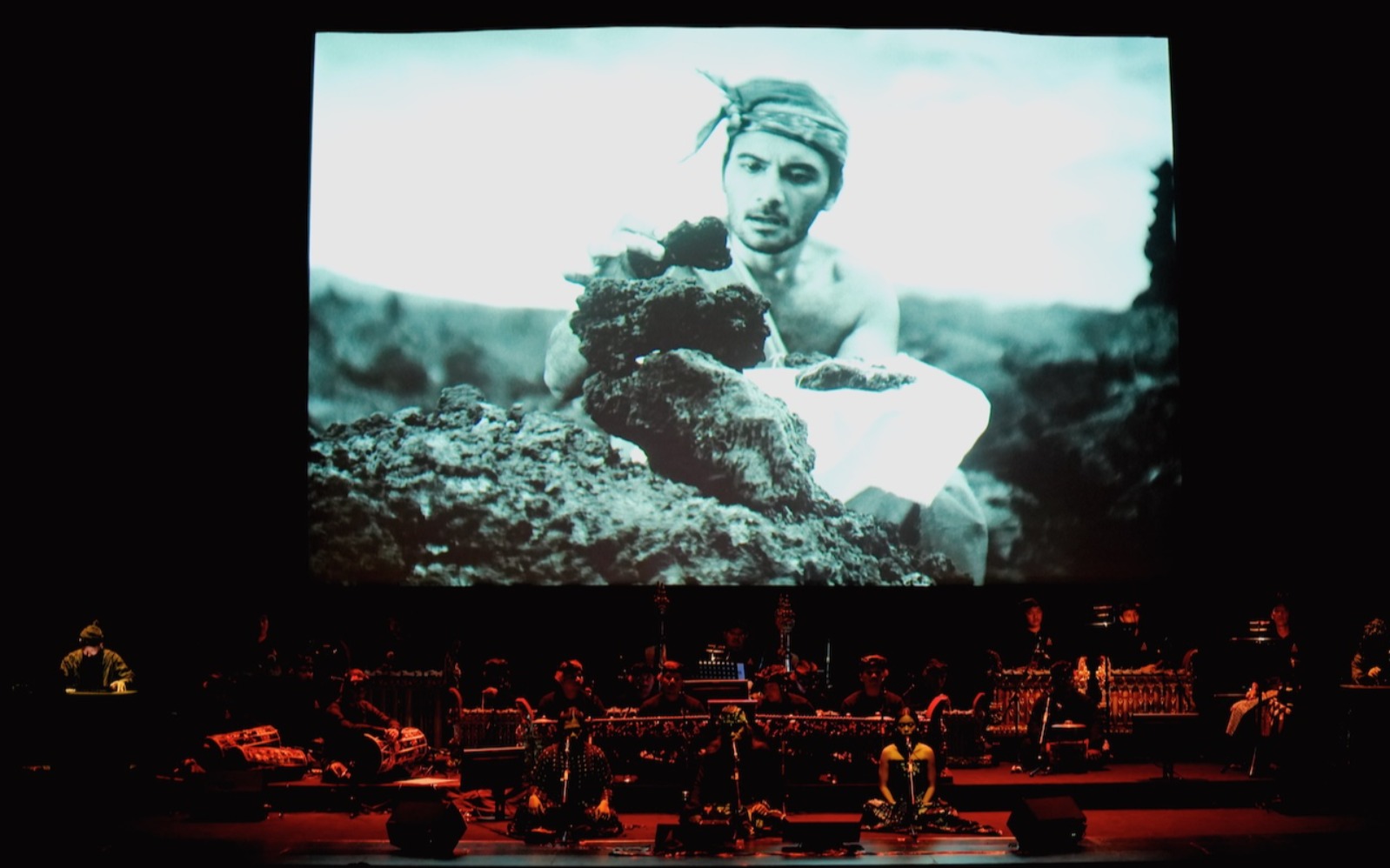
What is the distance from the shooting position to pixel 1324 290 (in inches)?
483

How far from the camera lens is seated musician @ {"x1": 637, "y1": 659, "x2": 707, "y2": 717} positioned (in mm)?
10727

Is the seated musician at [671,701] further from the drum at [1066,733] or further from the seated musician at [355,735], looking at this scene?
the drum at [1066,733]

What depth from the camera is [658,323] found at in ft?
39.1

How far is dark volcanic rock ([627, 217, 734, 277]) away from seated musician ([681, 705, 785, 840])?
3.71 metres

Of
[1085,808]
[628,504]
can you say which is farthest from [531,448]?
[1085,808]

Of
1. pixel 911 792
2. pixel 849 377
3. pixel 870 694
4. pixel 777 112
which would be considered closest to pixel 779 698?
pixel 870 694

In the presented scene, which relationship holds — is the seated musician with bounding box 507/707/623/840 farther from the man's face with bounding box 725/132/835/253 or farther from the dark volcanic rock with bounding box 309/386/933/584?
the man's face with bounding box 725/132/835/253

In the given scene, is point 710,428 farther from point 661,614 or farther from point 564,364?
point 661,614

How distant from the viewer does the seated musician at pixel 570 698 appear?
35.3 ft

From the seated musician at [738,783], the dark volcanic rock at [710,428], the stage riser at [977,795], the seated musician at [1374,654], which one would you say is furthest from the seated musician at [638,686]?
the seated musician at [1374,654]

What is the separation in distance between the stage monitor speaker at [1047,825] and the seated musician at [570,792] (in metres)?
2.44

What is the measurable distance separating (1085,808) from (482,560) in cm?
469

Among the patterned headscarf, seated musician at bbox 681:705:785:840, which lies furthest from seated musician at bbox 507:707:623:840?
the patterned headscarf

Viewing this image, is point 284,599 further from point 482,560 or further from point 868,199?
point 868,199
